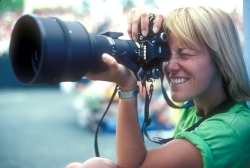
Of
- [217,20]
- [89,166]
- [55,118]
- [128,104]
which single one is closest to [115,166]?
[89,166]

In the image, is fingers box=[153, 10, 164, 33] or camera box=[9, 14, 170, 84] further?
fingers box=[153, 10, 164, 33]

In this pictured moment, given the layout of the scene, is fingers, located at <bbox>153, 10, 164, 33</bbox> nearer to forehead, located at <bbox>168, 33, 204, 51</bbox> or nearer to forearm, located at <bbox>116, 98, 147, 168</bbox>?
forehead, located at <bbox>168, 33, 204, 51</bbox>

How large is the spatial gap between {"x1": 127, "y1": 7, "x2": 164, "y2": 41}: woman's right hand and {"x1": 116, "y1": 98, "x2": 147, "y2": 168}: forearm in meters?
0.23

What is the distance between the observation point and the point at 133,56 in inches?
41.6

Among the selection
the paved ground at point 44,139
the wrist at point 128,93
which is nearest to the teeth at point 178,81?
the wrist at point 128,93

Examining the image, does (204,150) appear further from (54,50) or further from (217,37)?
(54,50)

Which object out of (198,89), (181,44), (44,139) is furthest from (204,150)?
(44,139)

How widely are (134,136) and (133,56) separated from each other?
0.76 feet

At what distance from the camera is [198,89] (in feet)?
3.43

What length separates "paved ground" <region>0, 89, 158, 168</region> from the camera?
315 centimetres

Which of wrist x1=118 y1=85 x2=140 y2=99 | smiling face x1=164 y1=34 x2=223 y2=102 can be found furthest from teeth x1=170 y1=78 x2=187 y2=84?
wrist x1=118 y1=85 x2=140 y2=99

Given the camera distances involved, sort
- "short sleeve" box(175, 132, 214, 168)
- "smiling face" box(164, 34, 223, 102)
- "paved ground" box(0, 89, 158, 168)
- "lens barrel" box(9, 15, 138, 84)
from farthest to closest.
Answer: "paved ground" box(0, 89, 158, 168) → "smiling face" box(164, 34, 223, 102) → "short sleeve" box(175, 132, 214, 168) → "lens barrel" box(9, 15, 138, 84)

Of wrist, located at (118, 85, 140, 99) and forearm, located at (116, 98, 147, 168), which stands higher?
wrist, located at (118, 85, 140, 99)

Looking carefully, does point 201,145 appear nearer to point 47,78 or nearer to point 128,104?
point 128,104
